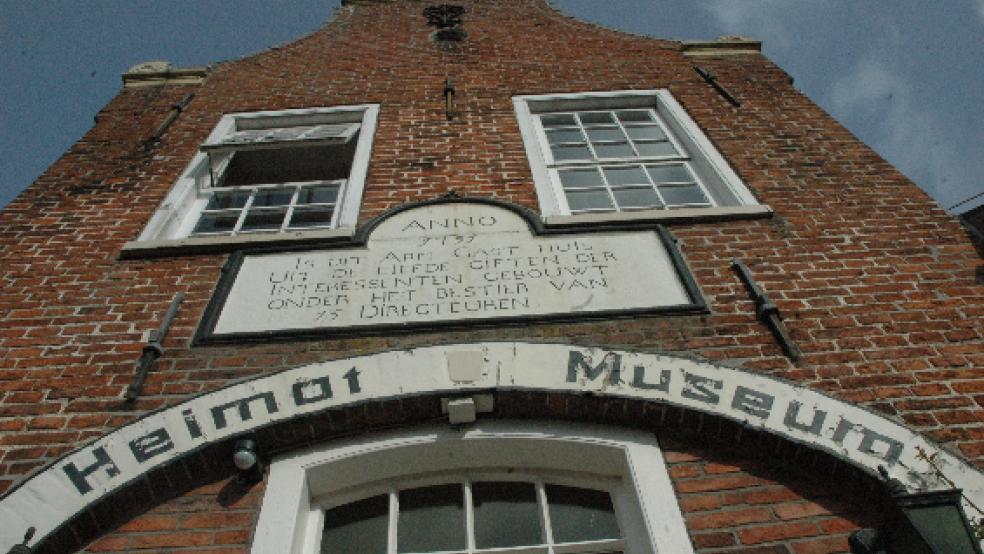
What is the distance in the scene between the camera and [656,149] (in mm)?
6336

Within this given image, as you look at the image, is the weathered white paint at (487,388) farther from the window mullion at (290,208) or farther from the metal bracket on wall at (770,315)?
the window mullion at (290,208)

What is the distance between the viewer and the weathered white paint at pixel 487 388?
3016 millimetres

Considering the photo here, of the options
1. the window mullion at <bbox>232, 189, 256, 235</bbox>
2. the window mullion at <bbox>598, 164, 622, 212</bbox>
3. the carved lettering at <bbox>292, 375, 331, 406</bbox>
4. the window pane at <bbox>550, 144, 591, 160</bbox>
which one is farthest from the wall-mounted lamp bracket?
the window pane at <bbox>550, 144, 591, 160</bbox>

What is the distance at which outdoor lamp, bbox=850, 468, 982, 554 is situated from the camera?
2.53 metres

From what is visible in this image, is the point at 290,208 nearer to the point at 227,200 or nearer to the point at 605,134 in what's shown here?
the point at 227,200

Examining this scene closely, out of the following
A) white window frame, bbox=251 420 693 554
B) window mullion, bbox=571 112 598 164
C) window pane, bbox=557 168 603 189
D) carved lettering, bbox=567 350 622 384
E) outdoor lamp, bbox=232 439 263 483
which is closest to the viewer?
outdoor lamp, bbox=232 439 263 483

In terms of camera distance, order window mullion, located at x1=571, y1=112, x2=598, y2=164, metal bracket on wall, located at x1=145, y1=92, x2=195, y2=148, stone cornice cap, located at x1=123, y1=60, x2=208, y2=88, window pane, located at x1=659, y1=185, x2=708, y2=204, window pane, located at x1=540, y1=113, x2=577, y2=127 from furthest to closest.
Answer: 1. stone cornice cap, located at x1=123, y1=60, x2=208, y2=88
2. window pane, located at x1=540, y1=113, x2=577, y2=127
3. metal bracket on wall, located at x1=145, y1=92, x2=195, y2=148
4. window mullion, located at x1=571, y1=112, x2=598, y2=164
5. window pane, located at x1=659, y1=185, x2=708, y2=204

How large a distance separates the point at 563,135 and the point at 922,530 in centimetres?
470

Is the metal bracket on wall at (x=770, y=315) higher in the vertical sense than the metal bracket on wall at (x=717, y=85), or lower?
lower

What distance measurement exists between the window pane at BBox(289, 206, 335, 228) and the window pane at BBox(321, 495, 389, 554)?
271cm

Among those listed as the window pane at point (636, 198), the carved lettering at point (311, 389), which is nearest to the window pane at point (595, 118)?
the window pane at point (636, 198)

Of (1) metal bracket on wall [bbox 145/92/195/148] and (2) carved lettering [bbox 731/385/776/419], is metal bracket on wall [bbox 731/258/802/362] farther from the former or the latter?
(1) metal bracket on wall [bbox 145/92/195/148]

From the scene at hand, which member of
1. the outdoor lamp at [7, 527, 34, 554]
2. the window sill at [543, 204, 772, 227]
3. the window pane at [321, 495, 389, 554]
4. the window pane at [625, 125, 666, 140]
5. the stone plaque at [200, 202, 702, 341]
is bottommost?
the outdoor lamp at [7, 527, 34, 554]

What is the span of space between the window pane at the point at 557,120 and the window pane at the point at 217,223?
9.65 feet
